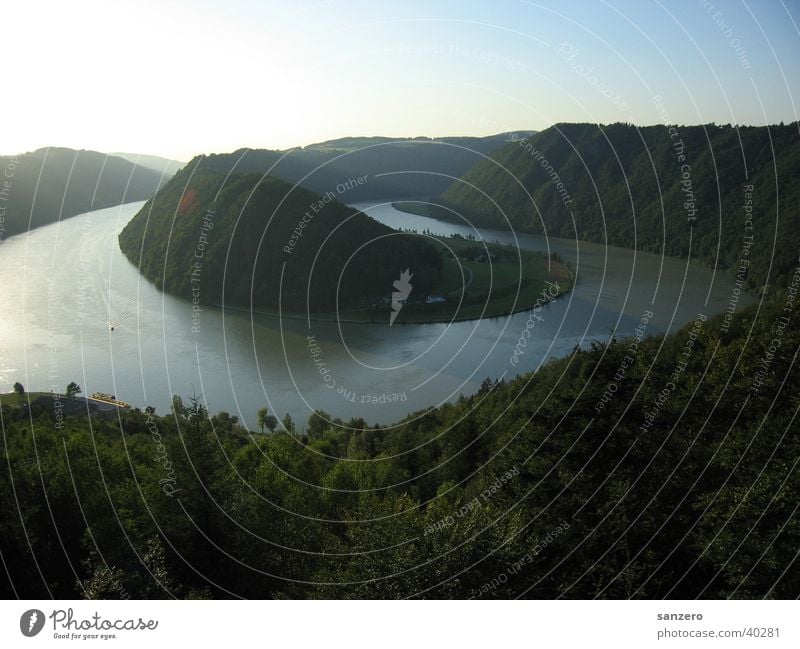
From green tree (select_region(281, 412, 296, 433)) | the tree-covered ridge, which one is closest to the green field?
green tree (select_region(281, 412, 296, 433))

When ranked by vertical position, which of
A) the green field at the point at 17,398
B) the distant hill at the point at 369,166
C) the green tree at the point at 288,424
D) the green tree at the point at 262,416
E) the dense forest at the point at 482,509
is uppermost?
the distant hill at the point at 369,166

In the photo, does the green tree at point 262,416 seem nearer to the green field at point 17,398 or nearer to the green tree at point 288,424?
the green tree at point 288,424

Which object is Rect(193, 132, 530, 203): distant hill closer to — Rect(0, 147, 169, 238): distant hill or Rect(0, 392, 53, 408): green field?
Rect(0, 147, 169, 238): distant hill

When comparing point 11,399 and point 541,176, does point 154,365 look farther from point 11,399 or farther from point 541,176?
point 541,176

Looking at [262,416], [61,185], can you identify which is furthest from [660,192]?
[61,185]

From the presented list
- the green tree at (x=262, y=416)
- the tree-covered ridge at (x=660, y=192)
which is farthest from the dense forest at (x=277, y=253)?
the green tree at (x=262, y=416)

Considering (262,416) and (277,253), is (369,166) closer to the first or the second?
(277,253)

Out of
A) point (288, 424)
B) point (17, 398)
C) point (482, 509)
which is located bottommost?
point (17, 398)
